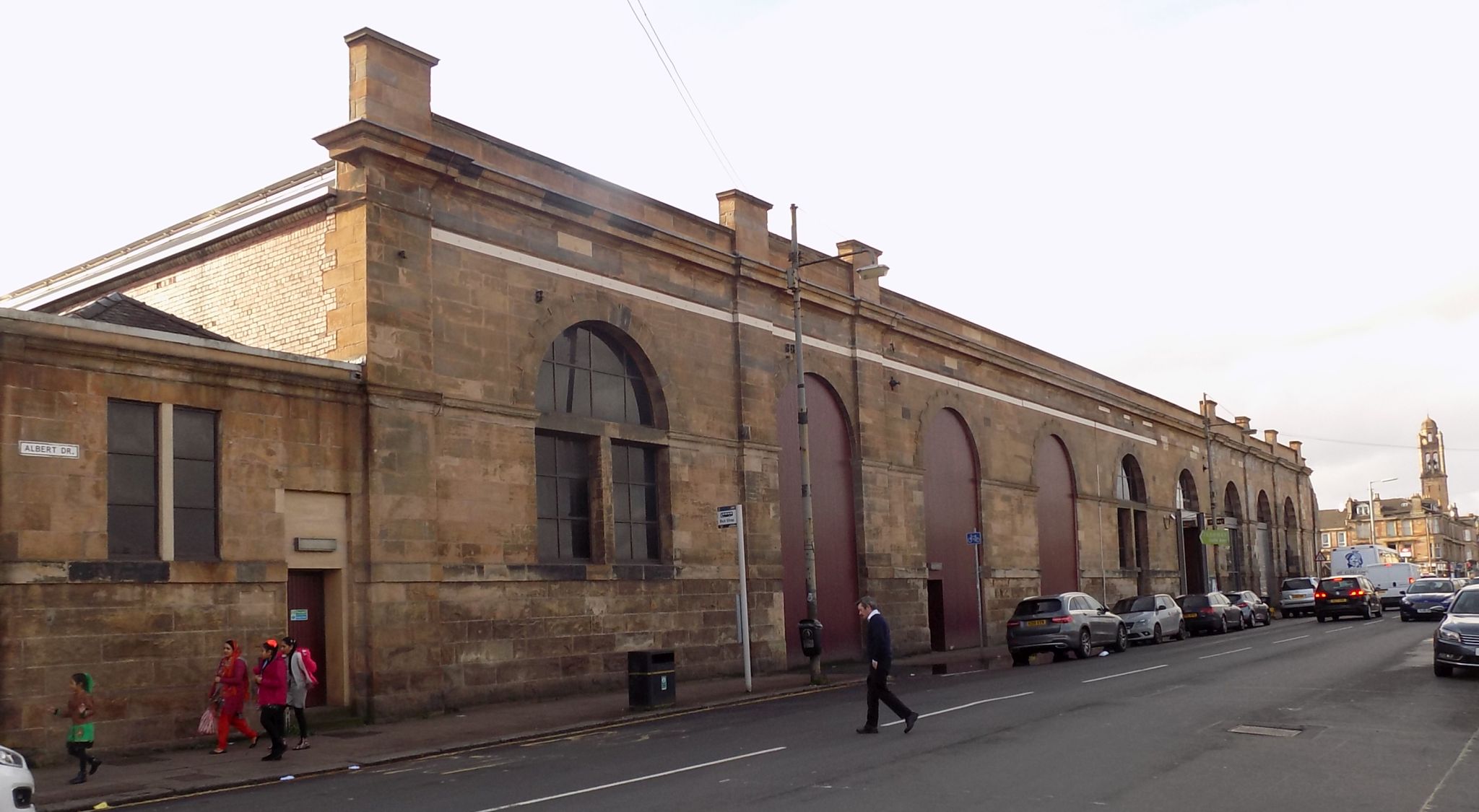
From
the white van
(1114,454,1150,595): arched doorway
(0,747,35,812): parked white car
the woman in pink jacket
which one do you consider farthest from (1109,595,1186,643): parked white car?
(0,747,35,812): parked white car

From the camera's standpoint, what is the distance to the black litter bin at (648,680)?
20.0m

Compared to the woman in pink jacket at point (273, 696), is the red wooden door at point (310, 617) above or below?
above

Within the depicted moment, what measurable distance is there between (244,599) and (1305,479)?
257 feet

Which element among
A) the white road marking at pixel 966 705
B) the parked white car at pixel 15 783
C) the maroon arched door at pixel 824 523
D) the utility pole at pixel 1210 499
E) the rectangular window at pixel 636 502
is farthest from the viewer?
the utility pole at pixel 1210 499

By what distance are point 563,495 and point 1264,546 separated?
56567 mm

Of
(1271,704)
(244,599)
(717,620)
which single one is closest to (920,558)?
(717,620)

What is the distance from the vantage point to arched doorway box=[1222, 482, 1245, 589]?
62.9 metres

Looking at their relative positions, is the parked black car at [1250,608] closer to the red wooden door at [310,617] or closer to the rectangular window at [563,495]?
the rectangular window at [563,495]

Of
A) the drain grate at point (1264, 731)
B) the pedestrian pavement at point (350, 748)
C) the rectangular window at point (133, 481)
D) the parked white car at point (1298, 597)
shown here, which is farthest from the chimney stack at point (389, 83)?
the parked white car at point (1298, 597)

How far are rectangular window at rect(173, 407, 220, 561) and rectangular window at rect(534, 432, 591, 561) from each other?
6.05m

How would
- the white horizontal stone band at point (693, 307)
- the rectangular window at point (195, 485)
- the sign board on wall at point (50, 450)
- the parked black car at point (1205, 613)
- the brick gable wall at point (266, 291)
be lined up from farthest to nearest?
the parked black car at point (1205, 613) → the white horizontal stone band at point (693, 307) → the brick gable wall at point (266, 291) → the rectangular window at point (195, 485) → the sign board on wall at point (50, 450)

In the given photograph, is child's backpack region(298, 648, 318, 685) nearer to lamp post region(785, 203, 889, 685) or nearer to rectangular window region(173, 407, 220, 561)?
rectangular window region(173, 407, 220, 561)

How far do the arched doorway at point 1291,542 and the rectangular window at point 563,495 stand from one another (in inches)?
2388

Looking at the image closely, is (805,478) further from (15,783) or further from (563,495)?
(15,783)
